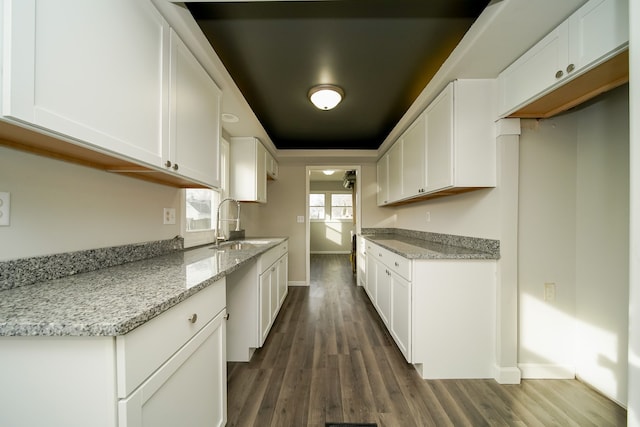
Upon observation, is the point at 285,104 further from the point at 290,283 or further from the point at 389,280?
the point at 290,283

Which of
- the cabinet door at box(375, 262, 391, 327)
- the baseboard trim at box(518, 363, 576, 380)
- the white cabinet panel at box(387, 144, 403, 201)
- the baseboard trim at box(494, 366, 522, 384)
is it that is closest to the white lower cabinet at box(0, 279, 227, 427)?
the cabinet door at box(375, 262, 391, 327)

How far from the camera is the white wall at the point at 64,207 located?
2.82 ft

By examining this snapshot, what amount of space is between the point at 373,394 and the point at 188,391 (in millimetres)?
1190

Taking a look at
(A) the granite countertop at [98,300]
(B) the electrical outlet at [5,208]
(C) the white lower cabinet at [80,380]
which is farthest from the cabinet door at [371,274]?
(B) the electrical outlet at [5,208]

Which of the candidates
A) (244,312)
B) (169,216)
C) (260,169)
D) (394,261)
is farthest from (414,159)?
(169,216)

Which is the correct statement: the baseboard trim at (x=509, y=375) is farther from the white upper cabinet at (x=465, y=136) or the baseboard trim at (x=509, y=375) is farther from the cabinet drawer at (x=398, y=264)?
the white upper cabinet at (x=465, y=136)

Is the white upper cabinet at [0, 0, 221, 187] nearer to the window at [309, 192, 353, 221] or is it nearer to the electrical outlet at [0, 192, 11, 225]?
the electrical outlet at [0, 192, 11, 225]

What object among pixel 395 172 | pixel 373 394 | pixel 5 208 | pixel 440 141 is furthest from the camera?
pixel 395 172

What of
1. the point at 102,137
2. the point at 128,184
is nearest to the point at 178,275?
the point at 102,137

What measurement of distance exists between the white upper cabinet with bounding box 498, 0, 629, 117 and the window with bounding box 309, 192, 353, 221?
6.18 metres

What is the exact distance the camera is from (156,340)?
71 cm

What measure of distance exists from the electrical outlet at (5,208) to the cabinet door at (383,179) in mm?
3289

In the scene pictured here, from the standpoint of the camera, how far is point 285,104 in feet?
8.33

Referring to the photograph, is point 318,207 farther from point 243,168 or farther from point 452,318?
point 452,318
